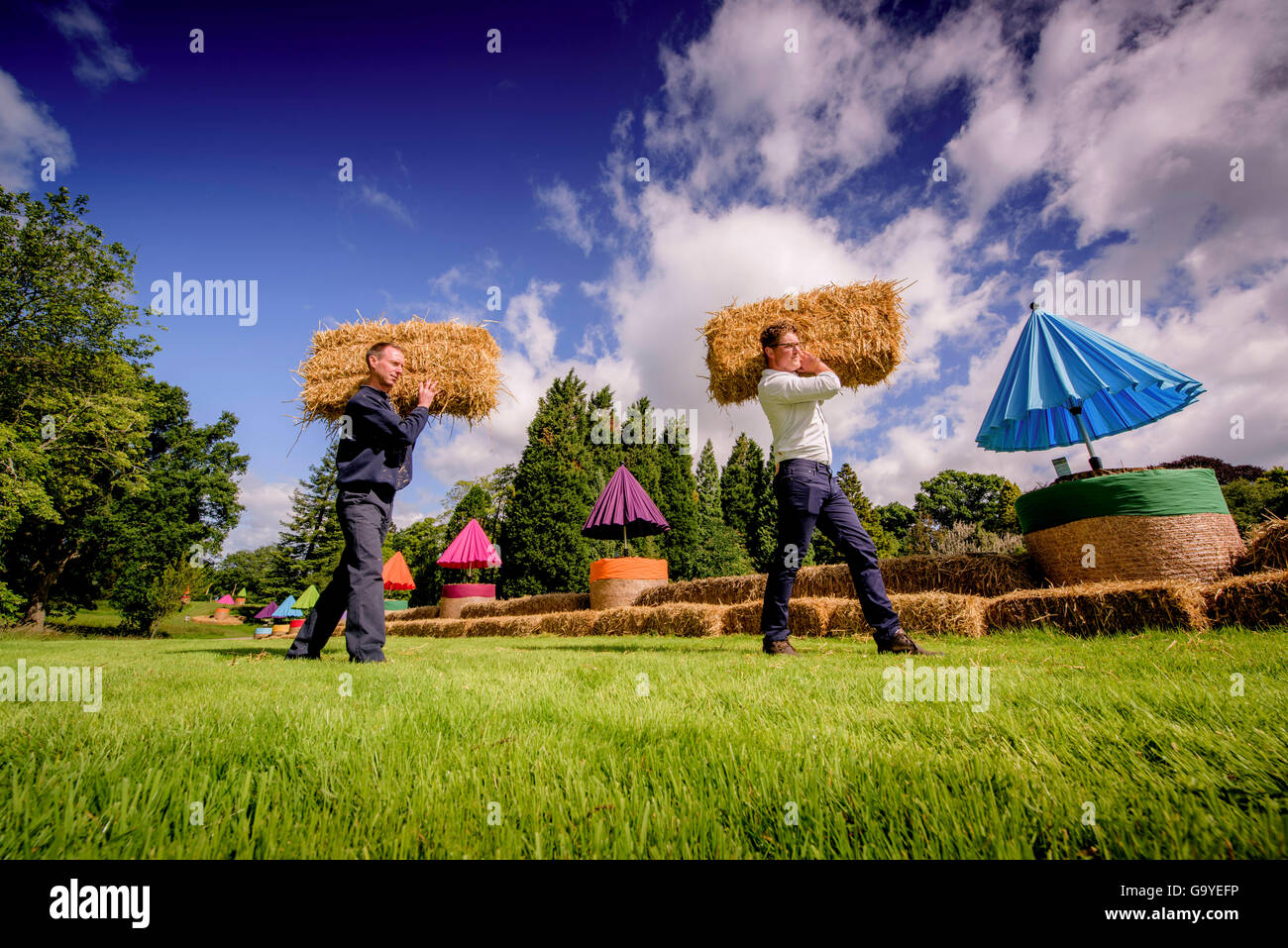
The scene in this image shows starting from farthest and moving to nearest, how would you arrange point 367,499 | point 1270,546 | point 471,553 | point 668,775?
point 471,553 → point 1270,546 → point 367,499 → point 668,775

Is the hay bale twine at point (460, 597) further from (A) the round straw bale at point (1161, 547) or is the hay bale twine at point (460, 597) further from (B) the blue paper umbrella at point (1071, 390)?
(A) the round straw bale at point (1161, 547)

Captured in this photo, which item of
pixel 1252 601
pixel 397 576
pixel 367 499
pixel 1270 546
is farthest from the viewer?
pixel 397 576

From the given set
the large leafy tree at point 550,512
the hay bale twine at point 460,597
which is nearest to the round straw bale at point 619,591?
the hay bale twine at point 460,597

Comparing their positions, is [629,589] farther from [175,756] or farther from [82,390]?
[82,390]

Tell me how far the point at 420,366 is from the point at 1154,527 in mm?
8579

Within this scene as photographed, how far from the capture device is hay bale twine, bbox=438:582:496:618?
17062mm

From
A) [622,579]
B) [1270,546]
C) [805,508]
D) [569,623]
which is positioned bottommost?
[569,623]

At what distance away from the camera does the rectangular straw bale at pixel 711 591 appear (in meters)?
9.41

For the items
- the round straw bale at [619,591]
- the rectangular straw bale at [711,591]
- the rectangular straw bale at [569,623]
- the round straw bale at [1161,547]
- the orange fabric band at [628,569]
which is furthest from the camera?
the orange fabric band at [628,569]

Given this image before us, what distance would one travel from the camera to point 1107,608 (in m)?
4.47

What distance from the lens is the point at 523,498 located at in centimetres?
2495

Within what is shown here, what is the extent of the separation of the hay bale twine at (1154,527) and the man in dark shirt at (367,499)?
21.9 ft

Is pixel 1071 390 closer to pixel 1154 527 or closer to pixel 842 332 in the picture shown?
pixel 1154 527

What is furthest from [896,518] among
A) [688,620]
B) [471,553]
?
[688,620]
